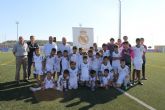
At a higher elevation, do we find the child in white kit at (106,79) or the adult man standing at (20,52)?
the adult man standing at (20,52)

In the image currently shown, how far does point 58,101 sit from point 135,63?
5066 millimetres

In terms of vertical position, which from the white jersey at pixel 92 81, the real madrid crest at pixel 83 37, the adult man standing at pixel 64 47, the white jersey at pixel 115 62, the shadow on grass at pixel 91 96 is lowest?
the shadow on grass at pixel 91 96

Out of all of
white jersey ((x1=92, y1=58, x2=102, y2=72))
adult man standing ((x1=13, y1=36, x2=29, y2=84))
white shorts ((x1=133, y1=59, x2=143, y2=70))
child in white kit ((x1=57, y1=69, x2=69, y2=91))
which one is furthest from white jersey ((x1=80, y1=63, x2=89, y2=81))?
adult man standing ((x1=13, y1=36, x2=29, y2=84))

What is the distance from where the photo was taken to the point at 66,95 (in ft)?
38.3

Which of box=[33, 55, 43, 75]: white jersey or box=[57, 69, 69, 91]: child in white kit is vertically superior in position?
box=[33, 55, 43, 75]: white jersey

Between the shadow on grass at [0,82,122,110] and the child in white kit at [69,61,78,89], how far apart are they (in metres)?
0.27

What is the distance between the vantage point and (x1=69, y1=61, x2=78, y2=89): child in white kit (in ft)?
42.5

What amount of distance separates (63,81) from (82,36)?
6.03 meters

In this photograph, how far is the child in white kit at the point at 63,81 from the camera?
12.4m

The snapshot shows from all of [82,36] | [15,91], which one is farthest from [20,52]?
[82,36]

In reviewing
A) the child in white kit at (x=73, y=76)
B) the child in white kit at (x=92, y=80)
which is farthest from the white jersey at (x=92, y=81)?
the child in white kit at (x=73, y=76)

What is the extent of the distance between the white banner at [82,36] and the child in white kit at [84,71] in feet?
15.7

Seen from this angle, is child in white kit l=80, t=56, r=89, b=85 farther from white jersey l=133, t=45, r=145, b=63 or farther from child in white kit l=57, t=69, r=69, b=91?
white jersey l=133, t=45, r=145, b=63

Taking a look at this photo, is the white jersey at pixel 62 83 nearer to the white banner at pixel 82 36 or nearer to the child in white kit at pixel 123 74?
the child in white kit at pixel 123 74
